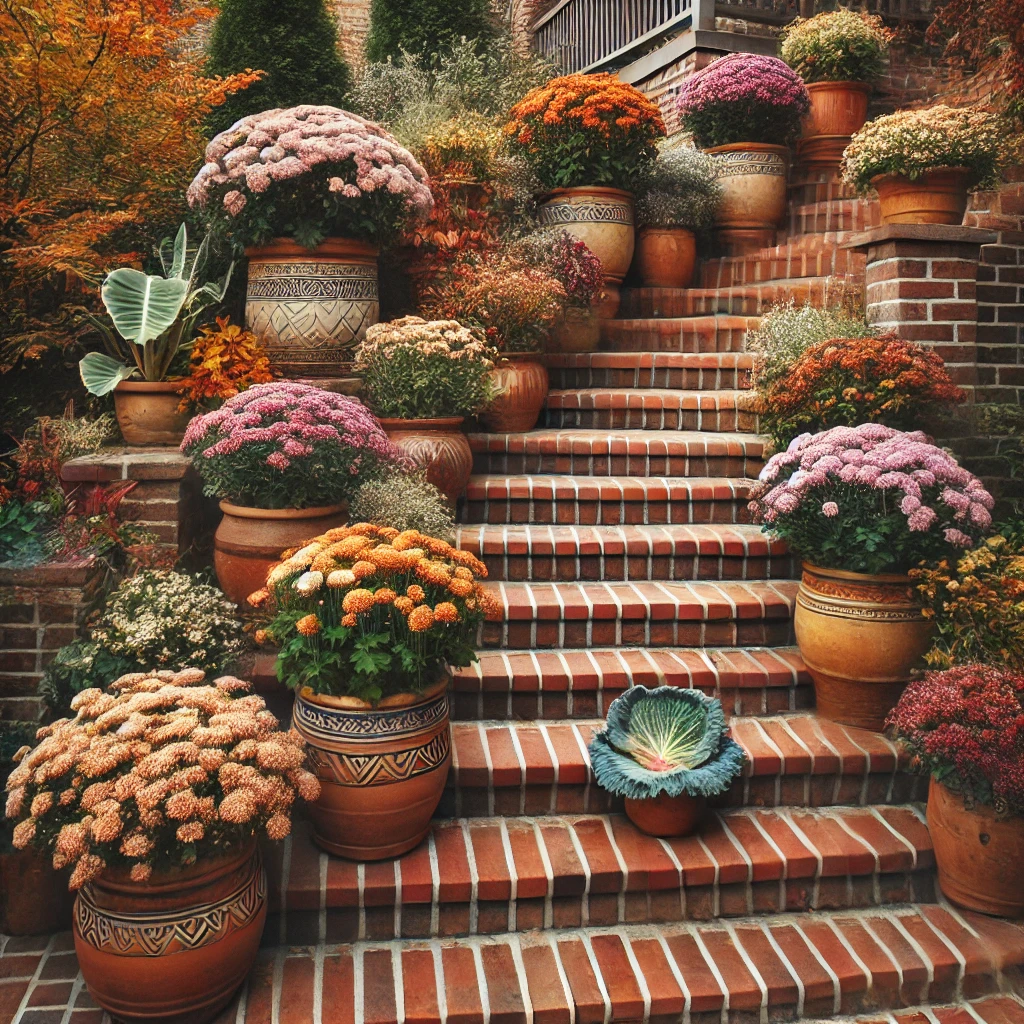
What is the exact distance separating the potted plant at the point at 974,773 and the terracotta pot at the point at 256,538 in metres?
2.04

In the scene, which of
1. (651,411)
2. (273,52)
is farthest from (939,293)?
(273,52)

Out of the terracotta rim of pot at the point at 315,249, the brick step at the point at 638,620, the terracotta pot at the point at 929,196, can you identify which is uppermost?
the terracotta pot at the point at 929,196

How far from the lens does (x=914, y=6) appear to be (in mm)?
7828

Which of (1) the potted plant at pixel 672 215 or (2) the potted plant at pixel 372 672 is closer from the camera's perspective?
(2) the potted plant at pixel 372 672

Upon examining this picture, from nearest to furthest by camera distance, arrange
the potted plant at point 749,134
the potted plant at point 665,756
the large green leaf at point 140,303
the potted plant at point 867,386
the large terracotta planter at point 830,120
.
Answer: the potted plant at point 665,756
the potted plant at point 867,386
the large green leaf at point 140,303
the potted plant at point 749,134
the large terracotta planter at point 830,120

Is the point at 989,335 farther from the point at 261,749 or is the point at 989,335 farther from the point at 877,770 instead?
the point at 261,749

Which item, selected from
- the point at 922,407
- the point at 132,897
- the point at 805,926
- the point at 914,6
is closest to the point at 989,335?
the point at 922,407

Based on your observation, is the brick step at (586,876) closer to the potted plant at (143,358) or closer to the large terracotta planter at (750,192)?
the potted plant at (143,358)

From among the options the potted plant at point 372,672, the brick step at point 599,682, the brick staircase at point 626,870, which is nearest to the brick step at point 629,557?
the brick staircase at point 626,870

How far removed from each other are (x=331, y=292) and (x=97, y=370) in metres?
1.13

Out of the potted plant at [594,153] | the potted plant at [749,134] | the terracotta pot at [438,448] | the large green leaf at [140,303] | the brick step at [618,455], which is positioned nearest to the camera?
the large green leaf at [140,303]

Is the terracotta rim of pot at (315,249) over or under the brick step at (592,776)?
over

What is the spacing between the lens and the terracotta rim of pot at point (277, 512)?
311cm

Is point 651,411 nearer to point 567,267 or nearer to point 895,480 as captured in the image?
point 567,267
